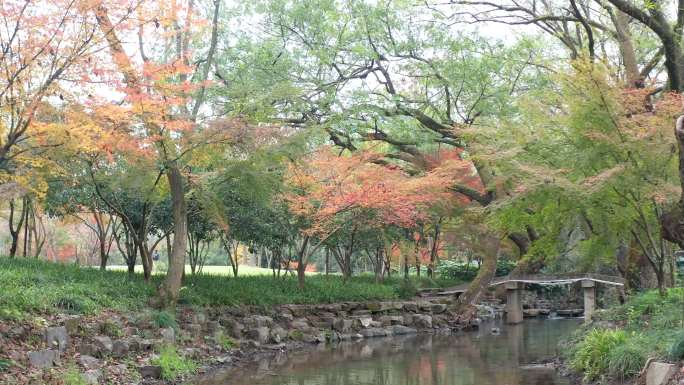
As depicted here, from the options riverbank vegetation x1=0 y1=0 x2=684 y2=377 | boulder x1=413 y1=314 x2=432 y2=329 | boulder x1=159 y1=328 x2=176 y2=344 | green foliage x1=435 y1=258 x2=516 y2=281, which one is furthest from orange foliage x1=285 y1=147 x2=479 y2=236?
green foliage x1=435 y1=258 x2=516 y2=281

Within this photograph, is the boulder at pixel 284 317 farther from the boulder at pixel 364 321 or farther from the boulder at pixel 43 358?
the boulder at pixel 43 358

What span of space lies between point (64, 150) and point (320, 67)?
25.3 ft

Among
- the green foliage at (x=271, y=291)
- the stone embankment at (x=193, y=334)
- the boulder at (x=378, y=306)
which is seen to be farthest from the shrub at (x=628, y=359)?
the boulder at (x=378, y=306)

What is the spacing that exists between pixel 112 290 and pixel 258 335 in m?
3.73

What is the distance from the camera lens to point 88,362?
874 centimetres

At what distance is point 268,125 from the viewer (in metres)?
12.2

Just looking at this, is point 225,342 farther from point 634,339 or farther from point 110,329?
point 634,339

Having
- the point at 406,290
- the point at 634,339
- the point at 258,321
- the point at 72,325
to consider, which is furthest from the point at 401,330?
the point at 72,325

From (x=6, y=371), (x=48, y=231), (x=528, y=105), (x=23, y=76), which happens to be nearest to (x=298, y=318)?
(x=528, y=105)

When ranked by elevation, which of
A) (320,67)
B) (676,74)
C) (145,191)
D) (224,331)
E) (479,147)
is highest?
(320,67)

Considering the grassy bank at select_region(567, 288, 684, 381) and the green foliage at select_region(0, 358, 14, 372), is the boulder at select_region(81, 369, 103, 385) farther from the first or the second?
the grassy bank at select_region(567, 288, 684, 381)

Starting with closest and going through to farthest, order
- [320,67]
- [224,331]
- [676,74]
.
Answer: [676,74], [224,331], [320,67]

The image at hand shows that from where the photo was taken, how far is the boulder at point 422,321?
19.2 m

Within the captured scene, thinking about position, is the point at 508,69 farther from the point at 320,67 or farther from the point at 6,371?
the point at 6,371
